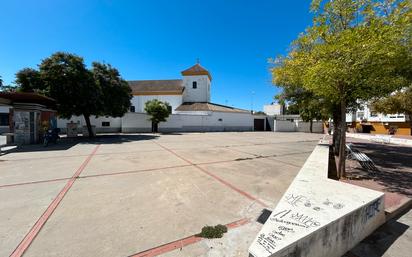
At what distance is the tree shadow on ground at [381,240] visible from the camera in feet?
8.32

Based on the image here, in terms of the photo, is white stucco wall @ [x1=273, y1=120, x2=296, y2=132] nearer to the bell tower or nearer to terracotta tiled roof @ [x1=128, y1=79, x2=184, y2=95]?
the bell tower

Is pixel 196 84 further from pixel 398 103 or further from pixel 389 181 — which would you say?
pixel 389 181

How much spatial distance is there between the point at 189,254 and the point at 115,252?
100cm

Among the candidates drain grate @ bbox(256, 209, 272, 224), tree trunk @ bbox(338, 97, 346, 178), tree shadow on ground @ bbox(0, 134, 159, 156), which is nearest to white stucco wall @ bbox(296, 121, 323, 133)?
tree shadow on ground @ bbox(0, 134, 159, 156)

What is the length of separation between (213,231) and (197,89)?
3364cm

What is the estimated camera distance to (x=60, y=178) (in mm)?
5527

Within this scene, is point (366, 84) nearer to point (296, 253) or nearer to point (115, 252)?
point (296, 253)

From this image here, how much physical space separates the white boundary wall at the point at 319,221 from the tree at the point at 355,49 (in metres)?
2.98

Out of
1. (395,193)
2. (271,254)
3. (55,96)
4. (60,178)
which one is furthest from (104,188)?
(55,96)

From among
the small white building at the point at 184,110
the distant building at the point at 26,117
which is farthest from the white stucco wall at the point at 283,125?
the distant building at the point at 26,117

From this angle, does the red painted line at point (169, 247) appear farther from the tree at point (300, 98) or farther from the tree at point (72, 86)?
the tree at point (72, 86)

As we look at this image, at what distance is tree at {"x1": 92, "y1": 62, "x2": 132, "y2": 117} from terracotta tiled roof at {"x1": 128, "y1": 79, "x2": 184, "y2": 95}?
548 inches

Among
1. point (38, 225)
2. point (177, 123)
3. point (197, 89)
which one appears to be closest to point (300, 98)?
point (38, 225)

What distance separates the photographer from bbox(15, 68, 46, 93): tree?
579 inches
